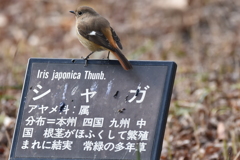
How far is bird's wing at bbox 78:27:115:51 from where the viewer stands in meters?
3.49

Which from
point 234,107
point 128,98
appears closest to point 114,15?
point 234,107

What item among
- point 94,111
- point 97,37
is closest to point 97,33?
point 97,37

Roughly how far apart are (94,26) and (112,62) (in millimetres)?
555

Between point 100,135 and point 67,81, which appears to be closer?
point 100,135

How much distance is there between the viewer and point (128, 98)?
299cm

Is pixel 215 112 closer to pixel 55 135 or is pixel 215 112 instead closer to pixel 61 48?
pixel 55 135

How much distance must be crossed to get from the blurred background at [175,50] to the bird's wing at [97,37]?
0.78 m

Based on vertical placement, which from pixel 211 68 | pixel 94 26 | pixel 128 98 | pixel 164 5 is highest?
pixel 164 5

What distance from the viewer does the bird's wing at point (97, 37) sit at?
3.49 metres

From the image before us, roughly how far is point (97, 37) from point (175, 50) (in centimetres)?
444

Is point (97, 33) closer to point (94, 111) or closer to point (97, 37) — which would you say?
point (97, 37)

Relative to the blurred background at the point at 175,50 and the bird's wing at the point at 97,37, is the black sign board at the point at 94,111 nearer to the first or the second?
the bird's wing at the point at 97,37

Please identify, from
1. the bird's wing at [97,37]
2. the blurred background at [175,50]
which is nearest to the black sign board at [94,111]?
the bird's wing at [97,37]

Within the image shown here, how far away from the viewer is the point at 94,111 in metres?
3.02
